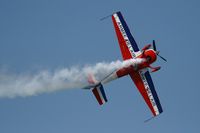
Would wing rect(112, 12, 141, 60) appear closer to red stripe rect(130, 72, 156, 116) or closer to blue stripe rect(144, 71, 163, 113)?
red stripe rect(130, 72, 156, 116)

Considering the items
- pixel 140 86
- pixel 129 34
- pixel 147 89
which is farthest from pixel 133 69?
pixel 129 34

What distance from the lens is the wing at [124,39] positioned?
4816cm

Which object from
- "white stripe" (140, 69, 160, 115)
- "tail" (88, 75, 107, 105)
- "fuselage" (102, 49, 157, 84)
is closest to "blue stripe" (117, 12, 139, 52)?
"fuselage" (102, 49, 157, 84)

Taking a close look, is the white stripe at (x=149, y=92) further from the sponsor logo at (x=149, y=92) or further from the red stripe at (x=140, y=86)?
the red stripe at (x=140, y=86)

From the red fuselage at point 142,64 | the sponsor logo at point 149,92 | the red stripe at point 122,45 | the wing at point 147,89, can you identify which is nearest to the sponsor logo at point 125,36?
the red stripe at point 122,45

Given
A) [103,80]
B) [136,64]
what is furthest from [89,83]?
[136,64]

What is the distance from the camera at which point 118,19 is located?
4944cm

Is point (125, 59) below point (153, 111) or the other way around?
the other way around

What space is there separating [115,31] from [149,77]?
17.4 feet

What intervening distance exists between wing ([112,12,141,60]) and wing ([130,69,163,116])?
181 cm

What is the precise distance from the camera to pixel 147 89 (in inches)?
1891

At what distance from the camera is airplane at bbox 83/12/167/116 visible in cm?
4694

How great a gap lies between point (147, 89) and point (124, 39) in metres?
5.06

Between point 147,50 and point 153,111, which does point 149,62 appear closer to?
point 147,50
